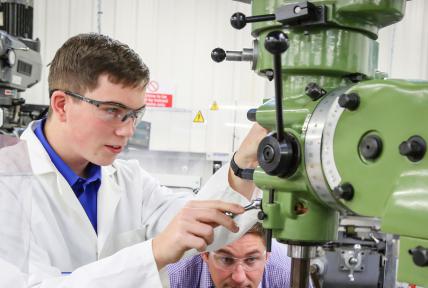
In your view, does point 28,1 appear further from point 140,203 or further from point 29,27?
point 140,203

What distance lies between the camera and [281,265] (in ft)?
6.05

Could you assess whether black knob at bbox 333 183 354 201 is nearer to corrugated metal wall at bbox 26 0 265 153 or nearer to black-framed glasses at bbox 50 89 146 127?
black-framed glasses at bbox 50 89 146 127

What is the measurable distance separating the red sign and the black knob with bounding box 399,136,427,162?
341 cm

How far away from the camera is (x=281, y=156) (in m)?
0.70

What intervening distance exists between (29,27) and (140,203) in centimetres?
195

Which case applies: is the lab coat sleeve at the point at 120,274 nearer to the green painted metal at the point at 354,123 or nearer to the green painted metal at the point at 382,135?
the green painted metal at the point at 354,123

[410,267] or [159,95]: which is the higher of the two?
[159,95]

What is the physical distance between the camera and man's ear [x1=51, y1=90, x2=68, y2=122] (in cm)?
134

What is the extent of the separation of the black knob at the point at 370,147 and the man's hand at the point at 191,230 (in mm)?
352

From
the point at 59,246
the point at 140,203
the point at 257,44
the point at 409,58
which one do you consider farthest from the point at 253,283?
the point at 409,58

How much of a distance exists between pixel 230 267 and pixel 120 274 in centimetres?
82

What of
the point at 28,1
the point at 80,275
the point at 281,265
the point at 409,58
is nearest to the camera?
the point at 80,275

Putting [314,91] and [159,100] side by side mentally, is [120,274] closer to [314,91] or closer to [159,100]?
[314,91]

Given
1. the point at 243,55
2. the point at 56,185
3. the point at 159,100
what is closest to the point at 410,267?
the point at 243,55
